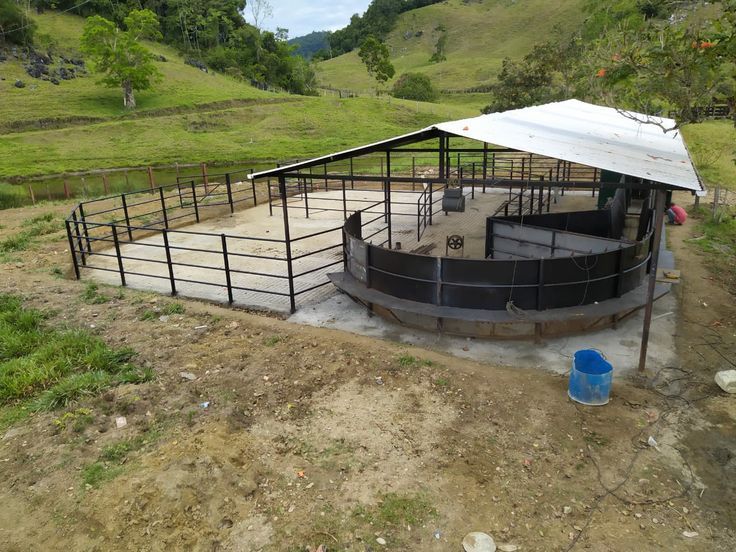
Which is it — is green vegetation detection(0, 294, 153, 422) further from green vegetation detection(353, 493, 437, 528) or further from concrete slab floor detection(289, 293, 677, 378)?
green vegetation detection(353, 493, 437, 528)

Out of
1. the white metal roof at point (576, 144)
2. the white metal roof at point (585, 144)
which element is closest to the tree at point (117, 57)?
the white metal roof at point (576, 144)

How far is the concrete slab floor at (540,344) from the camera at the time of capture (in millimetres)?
6770

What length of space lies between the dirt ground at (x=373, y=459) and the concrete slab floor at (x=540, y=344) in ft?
1.02

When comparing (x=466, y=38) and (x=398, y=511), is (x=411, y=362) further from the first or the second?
(x=466, y=38)

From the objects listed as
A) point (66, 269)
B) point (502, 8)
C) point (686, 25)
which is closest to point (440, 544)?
point (686, 25)

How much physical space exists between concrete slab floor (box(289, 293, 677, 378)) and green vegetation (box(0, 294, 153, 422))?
9.10ft

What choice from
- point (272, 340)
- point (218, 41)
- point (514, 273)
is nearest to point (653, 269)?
point (514, 273)

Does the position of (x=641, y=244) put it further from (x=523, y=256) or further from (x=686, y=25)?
(x=686, y=25)

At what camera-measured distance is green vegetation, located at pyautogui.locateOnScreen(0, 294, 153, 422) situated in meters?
5.82

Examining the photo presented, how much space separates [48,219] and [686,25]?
57.7ft

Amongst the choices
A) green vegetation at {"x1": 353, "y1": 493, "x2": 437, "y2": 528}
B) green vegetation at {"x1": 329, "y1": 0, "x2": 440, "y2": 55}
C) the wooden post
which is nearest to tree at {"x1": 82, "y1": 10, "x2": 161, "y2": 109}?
the wooden post

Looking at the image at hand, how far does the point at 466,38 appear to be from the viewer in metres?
137

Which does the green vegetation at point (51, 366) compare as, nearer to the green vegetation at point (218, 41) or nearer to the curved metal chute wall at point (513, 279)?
the curved metal chute wall at point (513, 279)

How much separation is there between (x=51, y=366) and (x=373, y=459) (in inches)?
171
